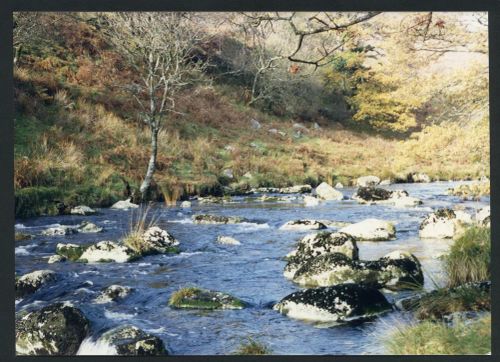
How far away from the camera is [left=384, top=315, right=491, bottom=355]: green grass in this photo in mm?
6492

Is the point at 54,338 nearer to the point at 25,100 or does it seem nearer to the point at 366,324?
the point at 25,100

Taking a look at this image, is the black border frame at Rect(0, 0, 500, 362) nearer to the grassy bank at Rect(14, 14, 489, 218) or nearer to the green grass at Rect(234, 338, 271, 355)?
the grassy bank at Rect(14, 14, 489, 218)

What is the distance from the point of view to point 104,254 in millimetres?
7293

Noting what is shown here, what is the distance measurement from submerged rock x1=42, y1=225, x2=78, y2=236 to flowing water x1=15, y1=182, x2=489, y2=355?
0.05 metres

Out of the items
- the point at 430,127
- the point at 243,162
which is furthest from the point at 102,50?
the point at 430,127

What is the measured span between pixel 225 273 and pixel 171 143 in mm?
1746

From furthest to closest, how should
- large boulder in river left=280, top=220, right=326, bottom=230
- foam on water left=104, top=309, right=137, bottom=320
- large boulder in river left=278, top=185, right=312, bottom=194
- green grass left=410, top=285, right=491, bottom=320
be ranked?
large boulder in river left=278, top=185, right=312, bottom=194
large boulder in river left=280, top=220, right=326, bottom=230
foam on water left=104, top=309, right=137, bottom=320
green grass left=410, top=285, right=491, bottom=320

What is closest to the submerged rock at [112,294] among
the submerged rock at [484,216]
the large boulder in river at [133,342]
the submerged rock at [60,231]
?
the large boulder in river at [133,342]

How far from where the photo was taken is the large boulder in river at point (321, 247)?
7.33 metres

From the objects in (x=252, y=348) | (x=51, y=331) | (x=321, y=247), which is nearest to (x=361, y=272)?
(x=321, y=247)

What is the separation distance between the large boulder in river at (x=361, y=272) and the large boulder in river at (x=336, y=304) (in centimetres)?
21

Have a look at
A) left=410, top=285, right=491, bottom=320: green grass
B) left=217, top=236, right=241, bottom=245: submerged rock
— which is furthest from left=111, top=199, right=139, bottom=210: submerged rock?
left=410, top=285, right=491, bottom=320: green grass

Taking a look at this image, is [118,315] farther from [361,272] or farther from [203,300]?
[361,272]

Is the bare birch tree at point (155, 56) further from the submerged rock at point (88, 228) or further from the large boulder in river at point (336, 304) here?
the large boulder in river at point (336, 304)
